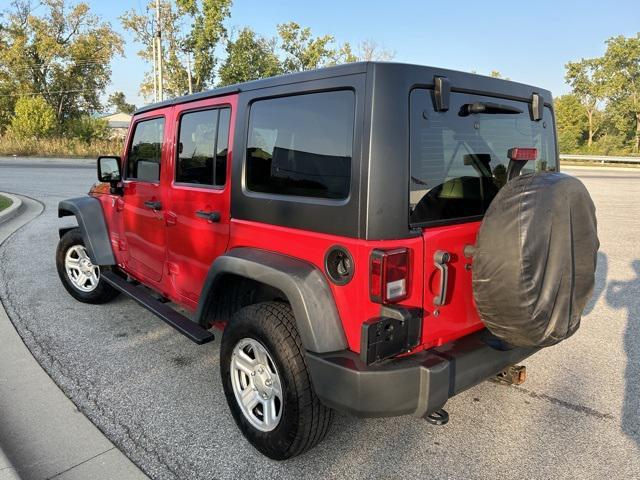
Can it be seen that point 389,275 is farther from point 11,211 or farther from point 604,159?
point 604,159

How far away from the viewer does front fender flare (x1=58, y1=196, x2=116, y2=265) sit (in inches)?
168

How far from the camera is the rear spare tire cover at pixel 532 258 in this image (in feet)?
6.63

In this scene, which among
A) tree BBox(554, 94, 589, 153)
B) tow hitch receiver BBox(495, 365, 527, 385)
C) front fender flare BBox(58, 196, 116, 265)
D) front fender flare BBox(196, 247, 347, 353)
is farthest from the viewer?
tree BBox(554, 94, 589, 153)

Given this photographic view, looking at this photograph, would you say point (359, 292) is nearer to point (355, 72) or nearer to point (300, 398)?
point (300, 398)

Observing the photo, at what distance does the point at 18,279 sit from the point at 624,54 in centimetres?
5947

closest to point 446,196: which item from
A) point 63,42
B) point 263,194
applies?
point 263,194

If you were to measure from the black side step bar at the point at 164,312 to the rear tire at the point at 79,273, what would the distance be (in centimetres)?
35

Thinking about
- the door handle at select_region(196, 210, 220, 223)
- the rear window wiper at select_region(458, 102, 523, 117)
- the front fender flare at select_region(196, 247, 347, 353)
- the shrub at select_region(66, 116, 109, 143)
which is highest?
the shrub at select_region(66, 116, 109, 143)

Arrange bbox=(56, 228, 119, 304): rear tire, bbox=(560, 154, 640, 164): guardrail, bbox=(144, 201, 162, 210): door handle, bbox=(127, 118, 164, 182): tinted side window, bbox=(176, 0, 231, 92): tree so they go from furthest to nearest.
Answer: bbox=(560, 154, 640, 164): guardrail
bbox=(176, 0, 231, 92): tree
bbox=(56, 228, 119, 304): rear tire
bbox=(127, 118, 164, 182): tinted side window
bbox=(144, 201, 162, 210): door handle

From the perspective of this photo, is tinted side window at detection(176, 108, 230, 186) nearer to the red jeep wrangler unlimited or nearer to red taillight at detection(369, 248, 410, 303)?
the red jeep wrangler unlimited

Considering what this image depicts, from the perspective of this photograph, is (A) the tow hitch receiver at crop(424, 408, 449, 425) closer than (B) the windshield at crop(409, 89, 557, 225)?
No

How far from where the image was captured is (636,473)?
238 centimetres

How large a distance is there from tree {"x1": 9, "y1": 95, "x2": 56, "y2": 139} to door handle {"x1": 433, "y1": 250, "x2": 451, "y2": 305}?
36.5 m

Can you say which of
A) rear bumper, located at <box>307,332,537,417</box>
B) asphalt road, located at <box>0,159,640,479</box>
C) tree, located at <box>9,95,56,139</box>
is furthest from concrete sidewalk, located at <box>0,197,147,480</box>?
tree, located at <box>9,95,56,139</box>
